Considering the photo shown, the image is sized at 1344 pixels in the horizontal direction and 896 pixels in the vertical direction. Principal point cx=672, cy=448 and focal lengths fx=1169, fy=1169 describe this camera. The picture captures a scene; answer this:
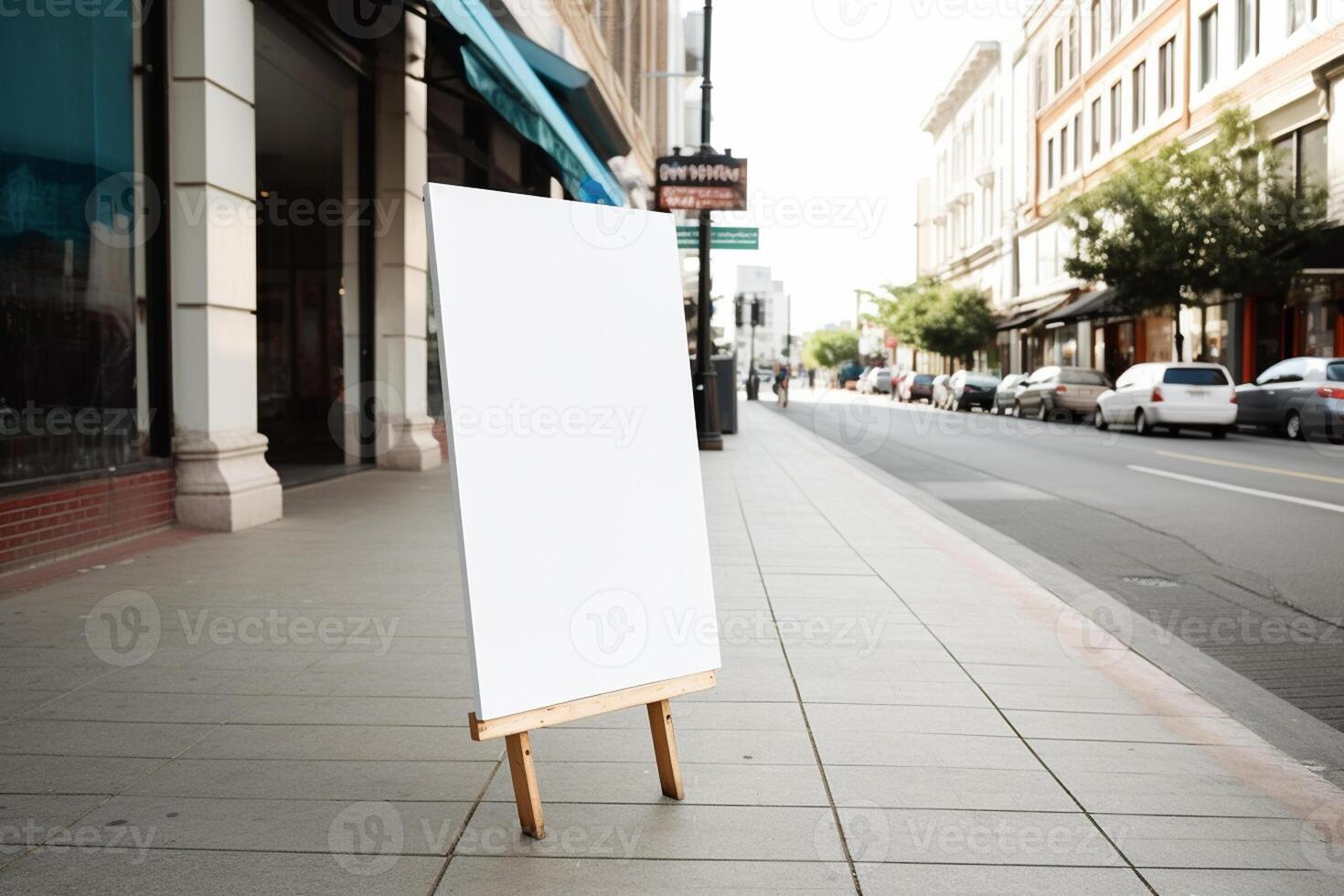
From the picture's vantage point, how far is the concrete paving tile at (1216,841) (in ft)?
10.3

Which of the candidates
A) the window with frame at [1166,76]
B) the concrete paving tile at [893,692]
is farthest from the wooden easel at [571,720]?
the window with frame at [1166,76]

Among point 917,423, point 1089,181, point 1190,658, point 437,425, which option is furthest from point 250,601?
point 1089,181

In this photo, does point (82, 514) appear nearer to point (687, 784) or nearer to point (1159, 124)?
point (687, 784)

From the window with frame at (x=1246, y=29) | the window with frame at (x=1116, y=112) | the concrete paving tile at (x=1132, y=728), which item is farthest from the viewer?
the window with frame at (x=1116, y=112)

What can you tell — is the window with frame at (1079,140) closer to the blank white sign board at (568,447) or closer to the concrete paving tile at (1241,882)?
the blank white sign board at (568,447)

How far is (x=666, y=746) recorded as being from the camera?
348cm

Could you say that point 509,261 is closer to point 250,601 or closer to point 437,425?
point 250,601

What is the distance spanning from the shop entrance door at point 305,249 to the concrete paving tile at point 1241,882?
32.4ft

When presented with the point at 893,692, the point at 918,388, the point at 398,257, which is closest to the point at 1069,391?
the point at 398,257

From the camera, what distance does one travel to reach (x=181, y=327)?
8.54 meters

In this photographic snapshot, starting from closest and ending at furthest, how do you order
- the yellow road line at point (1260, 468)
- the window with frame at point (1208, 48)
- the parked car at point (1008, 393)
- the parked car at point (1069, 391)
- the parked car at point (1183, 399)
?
the yellow road line at point (1260, 468), the parked car at point (1183, 399), the parked car at point (1069, 391), the window with frame at point (1208, 48), the parked car at point (1008, 393)

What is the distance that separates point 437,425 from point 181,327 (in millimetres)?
6613

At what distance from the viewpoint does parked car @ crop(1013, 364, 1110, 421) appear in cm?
2878

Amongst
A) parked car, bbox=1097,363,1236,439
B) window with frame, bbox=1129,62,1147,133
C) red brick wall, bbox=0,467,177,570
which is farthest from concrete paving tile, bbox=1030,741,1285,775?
window with frame, bbox=1129,62,1147,133
